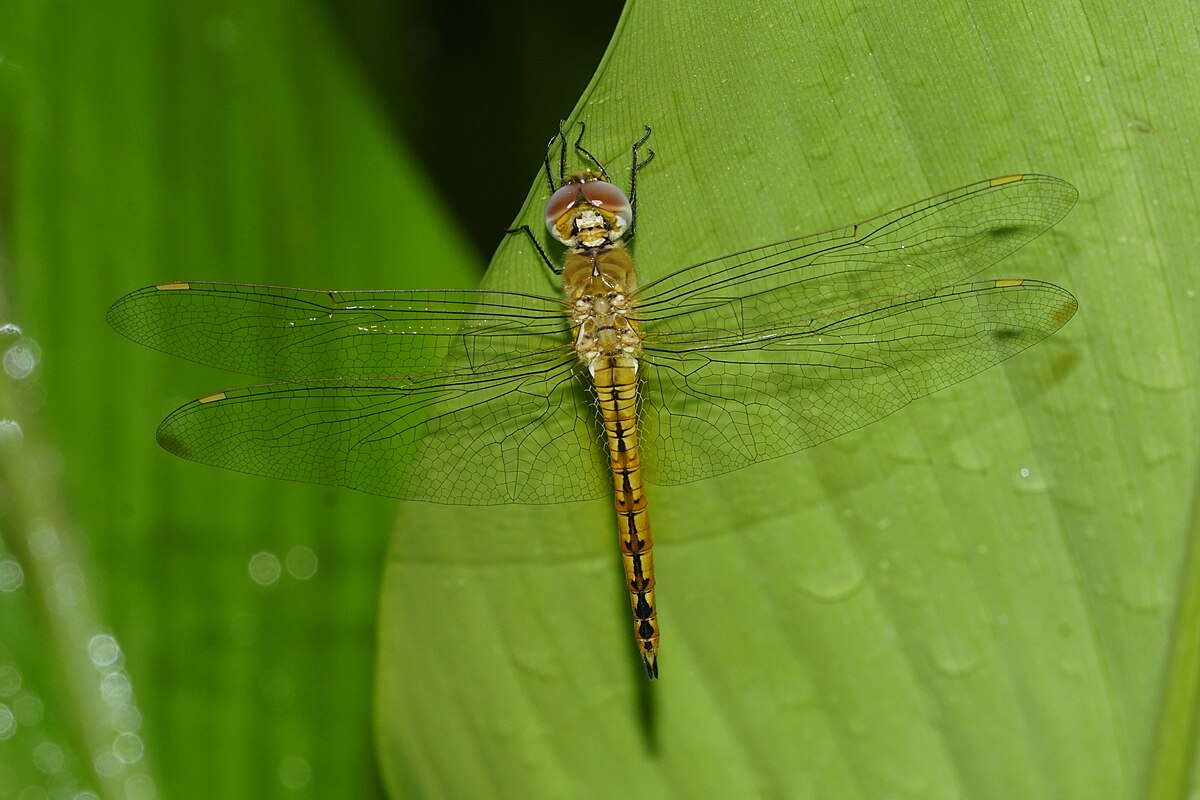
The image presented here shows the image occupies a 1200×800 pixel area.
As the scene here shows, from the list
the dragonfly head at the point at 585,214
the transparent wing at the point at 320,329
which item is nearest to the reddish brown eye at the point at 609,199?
the dragonfly head at the point at 585,214

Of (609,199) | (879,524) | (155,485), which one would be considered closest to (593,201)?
(609,199)

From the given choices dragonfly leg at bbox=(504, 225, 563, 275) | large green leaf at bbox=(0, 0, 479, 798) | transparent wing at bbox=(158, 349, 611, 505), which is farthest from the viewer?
large green leaf at bbox=(0, 0, 479, 798)

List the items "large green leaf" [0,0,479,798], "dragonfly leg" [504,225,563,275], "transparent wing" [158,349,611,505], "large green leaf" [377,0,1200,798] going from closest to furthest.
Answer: "large green leaf" [377,0,1200,798]
"dragonfly leg" [504,225,563,275]
"transparent wing" [158,349,611,505]
"large green leaf" [0,0,479,798]

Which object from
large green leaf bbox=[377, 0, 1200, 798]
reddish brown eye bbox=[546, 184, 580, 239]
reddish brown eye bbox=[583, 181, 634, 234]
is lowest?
large green leaf bbox=[377, 0, 1200, 798]

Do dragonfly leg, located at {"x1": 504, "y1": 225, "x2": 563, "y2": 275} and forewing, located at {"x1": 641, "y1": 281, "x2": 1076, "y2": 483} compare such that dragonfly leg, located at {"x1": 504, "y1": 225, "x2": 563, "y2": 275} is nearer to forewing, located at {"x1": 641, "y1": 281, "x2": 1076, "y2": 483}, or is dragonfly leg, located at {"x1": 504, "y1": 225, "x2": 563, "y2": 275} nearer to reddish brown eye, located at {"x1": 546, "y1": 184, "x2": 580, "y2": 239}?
reddish brown eye, located at {"x1": 546, "y1": 184, "x2": 580, "y2": 239}

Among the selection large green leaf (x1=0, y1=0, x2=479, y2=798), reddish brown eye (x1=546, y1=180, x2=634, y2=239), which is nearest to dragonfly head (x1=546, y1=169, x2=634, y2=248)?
reddish brown eye (x1=546, y1=180, x2=634, y2=239)

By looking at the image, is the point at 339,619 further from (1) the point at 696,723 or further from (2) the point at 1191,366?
(2) the point at 1191,366

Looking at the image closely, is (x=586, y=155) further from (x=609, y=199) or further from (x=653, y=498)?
(x=653, y=498)

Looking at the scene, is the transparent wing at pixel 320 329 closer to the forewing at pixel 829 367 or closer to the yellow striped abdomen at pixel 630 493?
the yellow striped abdomen at pixel 630 493
